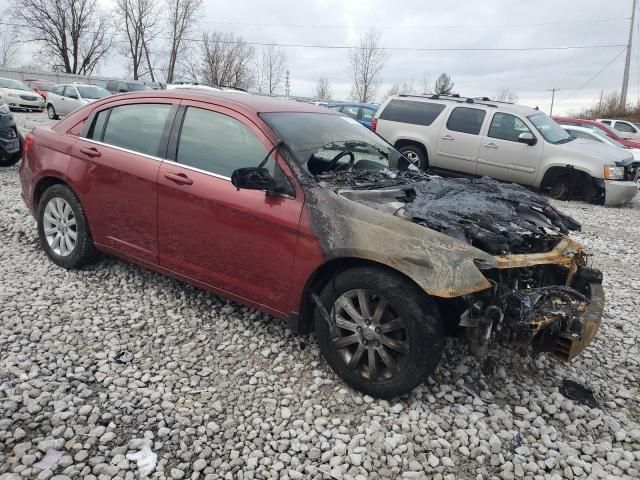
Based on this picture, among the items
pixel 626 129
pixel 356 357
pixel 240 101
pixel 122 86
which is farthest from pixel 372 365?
pixel 122 86

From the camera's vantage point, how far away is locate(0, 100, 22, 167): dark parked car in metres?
8.12

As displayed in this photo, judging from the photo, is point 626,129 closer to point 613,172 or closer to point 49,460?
point 613,172

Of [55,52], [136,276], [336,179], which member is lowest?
[136,276]

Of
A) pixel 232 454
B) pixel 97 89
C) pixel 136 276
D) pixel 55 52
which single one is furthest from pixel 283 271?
pixel 55 52

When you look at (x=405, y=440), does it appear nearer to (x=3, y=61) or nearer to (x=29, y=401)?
(x=29, y=401)

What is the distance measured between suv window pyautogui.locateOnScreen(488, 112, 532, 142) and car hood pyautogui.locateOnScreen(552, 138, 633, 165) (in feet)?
2.41

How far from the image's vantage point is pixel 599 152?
9.30 metres

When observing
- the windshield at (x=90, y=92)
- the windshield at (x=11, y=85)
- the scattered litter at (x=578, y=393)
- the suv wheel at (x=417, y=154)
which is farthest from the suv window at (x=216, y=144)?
the windshield at (x=11, y=85)

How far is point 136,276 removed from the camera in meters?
4.38

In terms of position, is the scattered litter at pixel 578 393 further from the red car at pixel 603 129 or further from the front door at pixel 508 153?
the red car at pixel 603 129

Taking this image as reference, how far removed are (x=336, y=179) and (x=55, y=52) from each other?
52.0m

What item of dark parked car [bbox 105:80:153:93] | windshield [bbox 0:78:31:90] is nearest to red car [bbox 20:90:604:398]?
dark parked car [bbox 105:80:153:93]

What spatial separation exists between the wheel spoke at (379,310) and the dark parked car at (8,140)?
26.5 ft

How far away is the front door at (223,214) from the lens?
308 cm
